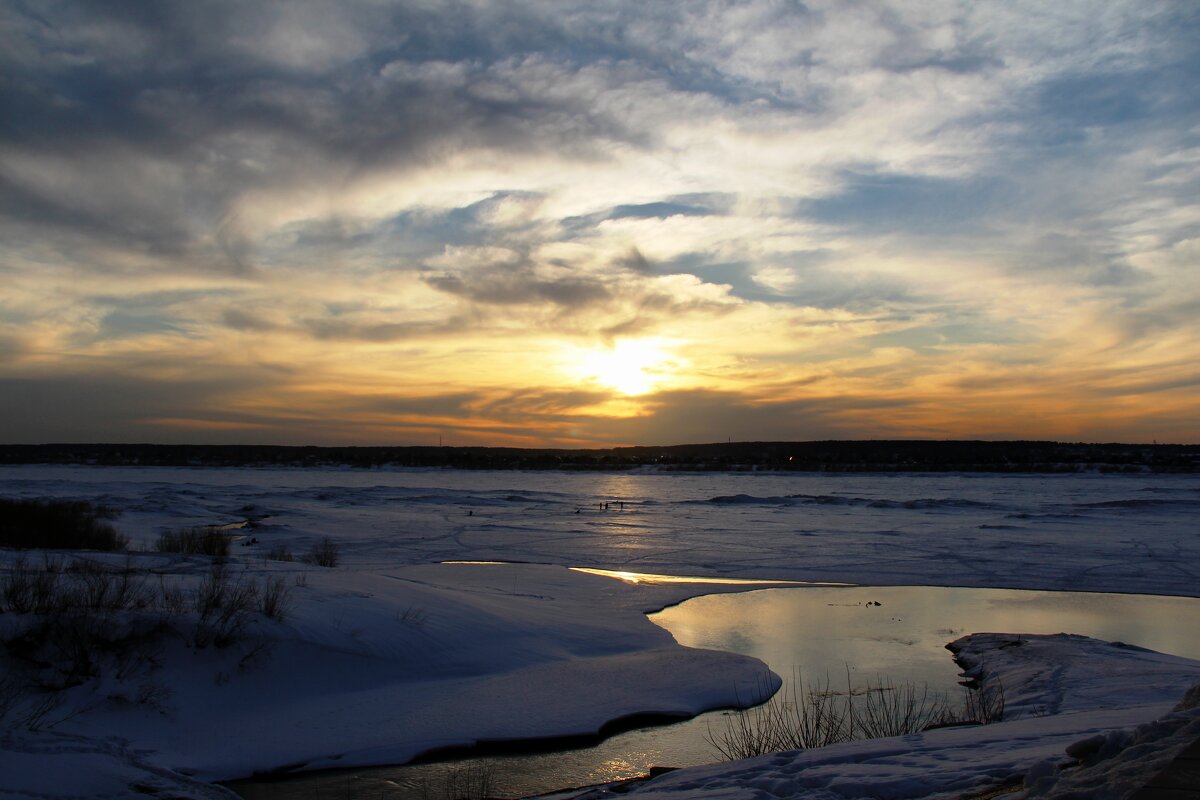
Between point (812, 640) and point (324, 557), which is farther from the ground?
point (324, 557)

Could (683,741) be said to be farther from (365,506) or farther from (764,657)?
(365,506)

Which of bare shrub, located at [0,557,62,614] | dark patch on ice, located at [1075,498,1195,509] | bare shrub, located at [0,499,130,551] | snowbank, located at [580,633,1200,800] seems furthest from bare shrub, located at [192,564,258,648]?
dark patch on ice, located at [1075,498,1195,509]

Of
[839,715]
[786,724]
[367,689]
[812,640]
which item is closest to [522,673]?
[367,689]

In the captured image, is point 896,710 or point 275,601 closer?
point 896,710

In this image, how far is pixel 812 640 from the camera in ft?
38.9

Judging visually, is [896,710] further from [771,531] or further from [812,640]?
[771,531]

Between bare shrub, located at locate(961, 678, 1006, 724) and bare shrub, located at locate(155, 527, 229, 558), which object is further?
bare shrub, located at locate(155, 527, 229, 558)

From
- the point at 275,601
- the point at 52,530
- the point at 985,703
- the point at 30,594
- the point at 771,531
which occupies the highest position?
the point at 30,594

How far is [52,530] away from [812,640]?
15835mm

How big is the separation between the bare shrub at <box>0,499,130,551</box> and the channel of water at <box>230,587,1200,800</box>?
12.1 meters

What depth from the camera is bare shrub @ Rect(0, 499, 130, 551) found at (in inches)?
677

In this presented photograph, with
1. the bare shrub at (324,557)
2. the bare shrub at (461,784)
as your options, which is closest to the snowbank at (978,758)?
the bare shrub at (461,784)

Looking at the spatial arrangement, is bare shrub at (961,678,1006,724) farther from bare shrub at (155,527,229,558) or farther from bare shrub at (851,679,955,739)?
bare shrub at (155,527,229,558)

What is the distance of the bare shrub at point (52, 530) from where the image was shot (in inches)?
677
